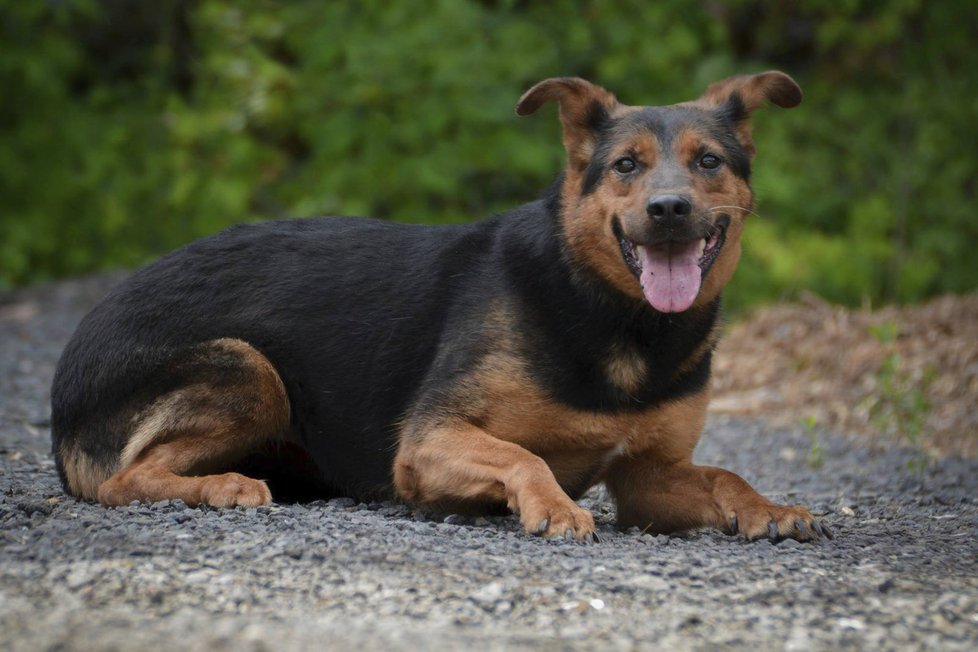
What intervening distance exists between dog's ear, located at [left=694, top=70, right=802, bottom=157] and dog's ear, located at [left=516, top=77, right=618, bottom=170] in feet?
1.76

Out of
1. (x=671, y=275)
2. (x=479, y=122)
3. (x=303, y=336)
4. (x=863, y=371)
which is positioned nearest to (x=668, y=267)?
(x=671, y=275)

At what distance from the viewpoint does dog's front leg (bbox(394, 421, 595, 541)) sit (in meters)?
4.57

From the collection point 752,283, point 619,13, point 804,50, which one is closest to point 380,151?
point 619,13

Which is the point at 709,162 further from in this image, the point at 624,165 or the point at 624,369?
the point at 624,369

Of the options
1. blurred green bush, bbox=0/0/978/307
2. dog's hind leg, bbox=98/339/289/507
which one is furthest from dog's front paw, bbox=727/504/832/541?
blurred green bush, bbox=0/0/978/307

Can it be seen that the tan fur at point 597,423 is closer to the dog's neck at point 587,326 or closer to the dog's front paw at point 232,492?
the dog's neck at point 587,326

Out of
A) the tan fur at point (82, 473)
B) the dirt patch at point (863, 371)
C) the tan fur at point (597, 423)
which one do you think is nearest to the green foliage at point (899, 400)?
the dirt patch at point (863, 371)

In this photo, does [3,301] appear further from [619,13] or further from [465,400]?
[465,400]

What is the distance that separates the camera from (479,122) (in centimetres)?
1169

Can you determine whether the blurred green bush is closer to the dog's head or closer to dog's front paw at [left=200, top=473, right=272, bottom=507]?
the dog's head

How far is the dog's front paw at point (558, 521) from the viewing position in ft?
14.8

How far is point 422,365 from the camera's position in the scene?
532 cm

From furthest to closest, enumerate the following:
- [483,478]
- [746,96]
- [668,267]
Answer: [746,96], [668,267], [483,478]

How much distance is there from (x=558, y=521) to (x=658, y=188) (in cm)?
140
